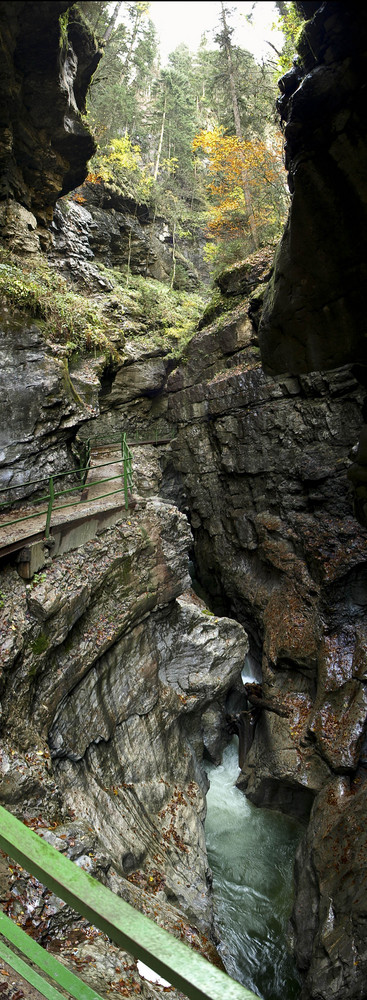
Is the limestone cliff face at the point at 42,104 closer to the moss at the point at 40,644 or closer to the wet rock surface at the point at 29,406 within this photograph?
the wet rock surface at the point at 29,406

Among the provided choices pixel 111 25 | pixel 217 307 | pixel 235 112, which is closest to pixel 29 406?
pixel 217 307

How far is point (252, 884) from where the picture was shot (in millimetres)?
8977

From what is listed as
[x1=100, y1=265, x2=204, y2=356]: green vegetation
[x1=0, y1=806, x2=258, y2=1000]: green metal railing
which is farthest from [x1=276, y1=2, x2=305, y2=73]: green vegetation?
[x1=100, y1=265, x2=204, y2=356]: green vegetation

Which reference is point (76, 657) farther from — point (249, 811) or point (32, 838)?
point (249, 811)

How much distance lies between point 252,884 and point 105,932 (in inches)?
392

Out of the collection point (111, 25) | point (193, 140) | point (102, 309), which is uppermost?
point (111, 25)

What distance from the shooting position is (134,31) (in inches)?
1109

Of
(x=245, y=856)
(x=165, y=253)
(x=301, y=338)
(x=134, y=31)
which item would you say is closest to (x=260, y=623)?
(x=245, y=856)

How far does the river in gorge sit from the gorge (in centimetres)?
41

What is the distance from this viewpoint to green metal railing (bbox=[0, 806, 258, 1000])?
4.81ft

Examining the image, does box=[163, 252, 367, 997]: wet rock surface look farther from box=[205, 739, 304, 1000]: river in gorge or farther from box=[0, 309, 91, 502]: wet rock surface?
box=[0, 309, 91, 502]: wet rock surface

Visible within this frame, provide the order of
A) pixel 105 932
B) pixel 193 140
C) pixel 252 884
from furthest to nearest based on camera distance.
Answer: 1. pixel 193 140
2. pixel 252 884
3. pixel 105 932

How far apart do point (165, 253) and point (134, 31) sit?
51.5ft

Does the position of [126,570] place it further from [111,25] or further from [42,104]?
[111,25]
